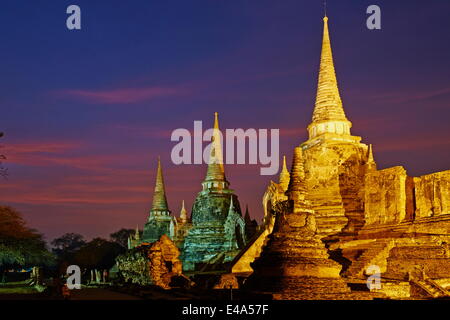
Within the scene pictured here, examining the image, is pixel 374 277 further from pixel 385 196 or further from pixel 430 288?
pixel 385 196

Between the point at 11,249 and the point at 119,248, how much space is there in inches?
2114

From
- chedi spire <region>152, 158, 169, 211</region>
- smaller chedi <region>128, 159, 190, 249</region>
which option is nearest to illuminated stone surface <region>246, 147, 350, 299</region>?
smaller chedi <region>128, 159, 190, 249</region>

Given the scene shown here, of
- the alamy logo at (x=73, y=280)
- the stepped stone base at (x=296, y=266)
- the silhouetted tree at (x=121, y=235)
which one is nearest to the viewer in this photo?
the stepped stone base at (x=296, y=266)

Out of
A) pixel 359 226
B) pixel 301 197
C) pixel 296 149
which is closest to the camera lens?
pixel 301 197

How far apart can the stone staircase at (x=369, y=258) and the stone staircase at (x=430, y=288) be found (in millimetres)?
3672

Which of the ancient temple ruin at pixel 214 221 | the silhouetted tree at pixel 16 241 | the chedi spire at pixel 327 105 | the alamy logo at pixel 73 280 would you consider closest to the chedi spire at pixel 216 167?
the ancient temple ruin at pixel 214 221

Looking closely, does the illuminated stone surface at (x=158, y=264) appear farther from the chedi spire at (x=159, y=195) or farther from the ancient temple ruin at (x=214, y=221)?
the chedi spire at (x=159, y=195)

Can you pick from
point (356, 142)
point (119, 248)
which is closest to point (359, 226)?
point (356, 142)

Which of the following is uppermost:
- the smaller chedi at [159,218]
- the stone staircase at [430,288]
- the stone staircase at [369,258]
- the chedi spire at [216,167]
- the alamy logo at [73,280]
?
the chedi spire at [216,167]

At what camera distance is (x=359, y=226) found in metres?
34.3

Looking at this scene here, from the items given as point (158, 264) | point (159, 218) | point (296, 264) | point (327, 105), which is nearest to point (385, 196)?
point (327, 105)

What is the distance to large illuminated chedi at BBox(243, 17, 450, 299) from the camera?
2055 cm

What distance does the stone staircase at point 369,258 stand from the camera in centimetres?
2705
